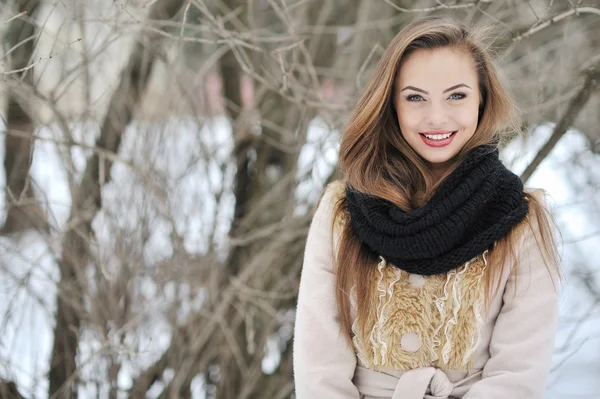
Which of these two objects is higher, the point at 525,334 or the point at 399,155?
the point at 399,155

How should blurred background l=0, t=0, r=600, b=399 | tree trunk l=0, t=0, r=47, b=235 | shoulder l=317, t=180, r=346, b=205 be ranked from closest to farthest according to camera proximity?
shoulder l=317, t=180, r=346, b=205 < blurred background l=0, t=0, r=600, b=399 < tree trunk l=0, t=0, r=47, b=235

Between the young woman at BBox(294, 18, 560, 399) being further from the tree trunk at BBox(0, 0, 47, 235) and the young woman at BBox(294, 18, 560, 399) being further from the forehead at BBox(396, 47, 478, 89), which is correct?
the tree trunk at BBox(0, 0, 47, 235)

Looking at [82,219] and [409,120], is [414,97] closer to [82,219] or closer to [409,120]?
[409,120]

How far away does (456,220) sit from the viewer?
162 cm

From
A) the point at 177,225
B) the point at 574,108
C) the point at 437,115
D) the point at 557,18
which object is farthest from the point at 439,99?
the point at 177,225

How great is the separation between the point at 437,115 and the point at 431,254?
0.35 metres

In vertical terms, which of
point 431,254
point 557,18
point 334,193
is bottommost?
point 431,254

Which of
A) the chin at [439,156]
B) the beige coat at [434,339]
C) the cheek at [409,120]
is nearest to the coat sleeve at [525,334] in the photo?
the beige coat at [434,339]

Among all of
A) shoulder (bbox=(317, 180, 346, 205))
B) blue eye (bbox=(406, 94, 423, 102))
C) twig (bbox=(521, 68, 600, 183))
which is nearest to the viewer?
blue eye (bbox=(406, 94, 423, 102))

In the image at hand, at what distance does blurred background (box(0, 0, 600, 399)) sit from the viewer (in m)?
2.65

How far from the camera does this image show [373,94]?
1.79m

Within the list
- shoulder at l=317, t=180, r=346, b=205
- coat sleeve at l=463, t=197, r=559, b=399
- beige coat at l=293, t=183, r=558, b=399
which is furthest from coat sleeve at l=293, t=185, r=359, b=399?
coat sleeve at l=463, t=197, r=559, b=399

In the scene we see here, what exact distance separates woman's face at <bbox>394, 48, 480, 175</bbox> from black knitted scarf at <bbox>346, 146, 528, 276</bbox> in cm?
8

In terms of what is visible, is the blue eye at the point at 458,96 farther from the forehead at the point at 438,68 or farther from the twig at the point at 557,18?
the twig at the point at 557,18
